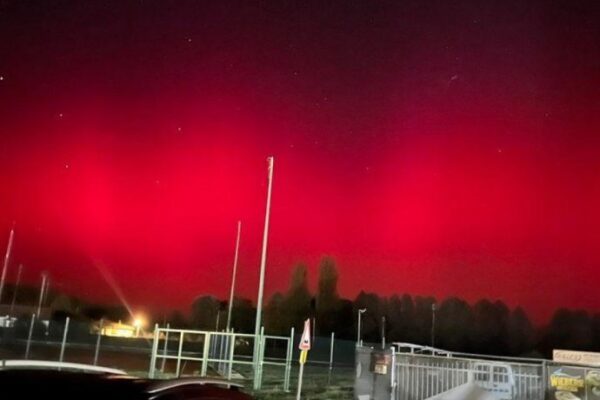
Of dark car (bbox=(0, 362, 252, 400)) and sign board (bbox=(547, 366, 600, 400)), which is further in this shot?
sign board (bbox=(547, 366, 600, 400))

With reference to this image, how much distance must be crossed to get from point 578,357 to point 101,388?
13650 mm

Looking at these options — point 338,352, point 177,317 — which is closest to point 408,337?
point 338,352

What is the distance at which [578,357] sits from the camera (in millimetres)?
13953

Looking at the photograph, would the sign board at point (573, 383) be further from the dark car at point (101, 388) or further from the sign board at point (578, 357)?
the dark car at point (101, 388)

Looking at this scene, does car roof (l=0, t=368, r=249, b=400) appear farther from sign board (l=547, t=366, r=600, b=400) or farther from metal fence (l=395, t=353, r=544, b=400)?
sign board (l=547, t=366, r=600, b=400)

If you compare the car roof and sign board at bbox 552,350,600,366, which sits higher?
sign board at bbox 552,350,600,366

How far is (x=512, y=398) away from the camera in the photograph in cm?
1409

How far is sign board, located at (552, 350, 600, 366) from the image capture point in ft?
44.9

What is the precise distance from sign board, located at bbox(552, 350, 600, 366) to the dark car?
42.1ft

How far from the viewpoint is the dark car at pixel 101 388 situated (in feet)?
8.19

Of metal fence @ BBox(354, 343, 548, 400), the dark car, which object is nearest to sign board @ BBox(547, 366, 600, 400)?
metal fence @ BBox(354, 343, 548, 400)

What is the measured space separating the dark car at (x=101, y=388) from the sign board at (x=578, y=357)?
1283 cm

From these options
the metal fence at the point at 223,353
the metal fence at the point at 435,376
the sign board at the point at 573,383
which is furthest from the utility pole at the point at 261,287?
the sign board at the point at 573,383

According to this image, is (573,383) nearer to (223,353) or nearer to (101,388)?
(223,353)
